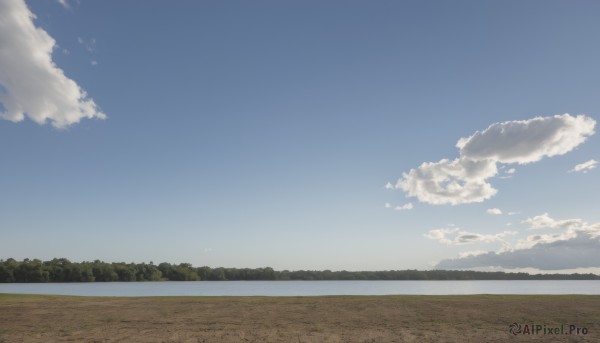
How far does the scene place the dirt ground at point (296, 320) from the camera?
19.5m

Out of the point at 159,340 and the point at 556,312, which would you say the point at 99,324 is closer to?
the point at 159,340

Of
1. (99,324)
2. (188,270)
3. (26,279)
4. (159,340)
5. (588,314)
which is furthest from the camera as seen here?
(188,270)

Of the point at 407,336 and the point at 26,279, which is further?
the point at 26,279

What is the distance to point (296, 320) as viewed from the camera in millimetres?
23344

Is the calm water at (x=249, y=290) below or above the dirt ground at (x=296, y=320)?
below

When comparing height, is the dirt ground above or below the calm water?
above

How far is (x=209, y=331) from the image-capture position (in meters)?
20.5

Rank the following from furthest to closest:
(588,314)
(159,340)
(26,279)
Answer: (26,279), (588,314), (159,340)

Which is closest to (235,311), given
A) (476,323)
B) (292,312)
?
(292,312)

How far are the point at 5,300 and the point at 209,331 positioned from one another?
74.7 feet

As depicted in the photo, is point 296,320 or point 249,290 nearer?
point 296,320

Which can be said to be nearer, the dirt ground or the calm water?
the dirt ground

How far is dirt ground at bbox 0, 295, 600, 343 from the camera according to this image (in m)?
19.5

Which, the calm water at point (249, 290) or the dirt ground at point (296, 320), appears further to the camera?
the calm water at point (249, 290)
